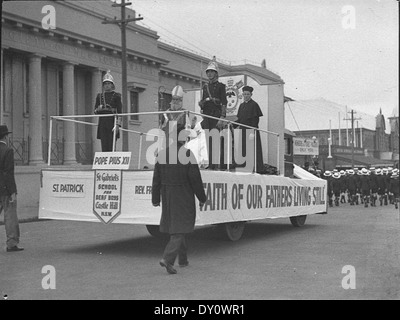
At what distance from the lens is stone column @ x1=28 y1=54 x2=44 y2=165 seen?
24.1m

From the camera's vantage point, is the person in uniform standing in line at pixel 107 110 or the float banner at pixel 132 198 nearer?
the float banner at pixel 132 198

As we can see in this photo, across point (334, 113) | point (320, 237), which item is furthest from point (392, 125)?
point (320, 237)

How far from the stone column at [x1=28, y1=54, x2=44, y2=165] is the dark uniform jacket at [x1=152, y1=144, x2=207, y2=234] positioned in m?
17.8

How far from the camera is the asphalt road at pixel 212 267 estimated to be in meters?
6.35

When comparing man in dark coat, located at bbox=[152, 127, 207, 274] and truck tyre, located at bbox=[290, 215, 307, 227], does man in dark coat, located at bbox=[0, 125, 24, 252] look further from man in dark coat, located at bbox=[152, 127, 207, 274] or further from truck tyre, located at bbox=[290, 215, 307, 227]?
truck tyre, located at bbox=[290, 215, 307, 227]

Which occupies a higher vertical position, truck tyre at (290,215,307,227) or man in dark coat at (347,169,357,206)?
man in dark coat at (347,169,357,206)

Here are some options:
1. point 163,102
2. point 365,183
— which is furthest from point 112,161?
point 365,183

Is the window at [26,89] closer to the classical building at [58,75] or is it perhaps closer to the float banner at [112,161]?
the classical building at [58,75]

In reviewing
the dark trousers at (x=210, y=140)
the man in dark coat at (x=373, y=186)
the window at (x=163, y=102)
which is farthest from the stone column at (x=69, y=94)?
the dark trousers at (x=210, y=140)

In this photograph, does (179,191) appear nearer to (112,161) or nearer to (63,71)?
(112,161)

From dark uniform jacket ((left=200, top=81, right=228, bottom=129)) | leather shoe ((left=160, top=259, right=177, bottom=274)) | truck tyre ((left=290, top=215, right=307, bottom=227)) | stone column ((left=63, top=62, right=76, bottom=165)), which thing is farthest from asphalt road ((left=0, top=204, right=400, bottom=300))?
stone column ((left=63, top=62, right=76, bottom=165))

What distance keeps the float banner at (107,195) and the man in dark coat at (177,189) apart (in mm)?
1721

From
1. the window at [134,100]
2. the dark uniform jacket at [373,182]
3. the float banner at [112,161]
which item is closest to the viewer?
the float banner at [112,161]
